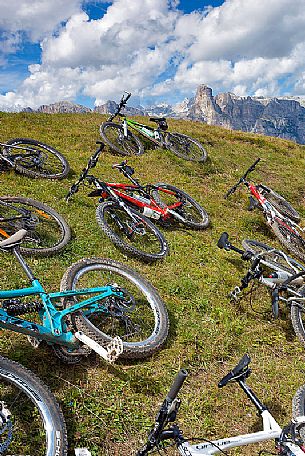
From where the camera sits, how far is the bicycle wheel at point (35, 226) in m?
6.98

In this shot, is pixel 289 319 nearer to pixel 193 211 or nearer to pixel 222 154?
pixel 193 211

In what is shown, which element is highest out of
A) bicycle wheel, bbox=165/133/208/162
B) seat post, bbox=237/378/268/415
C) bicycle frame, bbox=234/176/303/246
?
bicycle wheel, bbox=165/133/208/162

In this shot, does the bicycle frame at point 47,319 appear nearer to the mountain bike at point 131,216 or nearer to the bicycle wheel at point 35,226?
the bicycle wheel at point 35,226

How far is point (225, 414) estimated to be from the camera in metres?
4.89

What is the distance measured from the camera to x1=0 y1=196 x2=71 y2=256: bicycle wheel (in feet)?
22.9

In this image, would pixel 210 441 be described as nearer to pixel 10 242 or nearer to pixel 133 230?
pixel 10 242

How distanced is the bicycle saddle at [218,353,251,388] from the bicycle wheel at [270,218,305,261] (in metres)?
6.71

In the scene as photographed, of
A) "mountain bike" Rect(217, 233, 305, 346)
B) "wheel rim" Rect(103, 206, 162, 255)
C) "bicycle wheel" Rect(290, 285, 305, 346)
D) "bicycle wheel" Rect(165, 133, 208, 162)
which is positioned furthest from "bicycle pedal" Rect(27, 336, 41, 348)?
"bicycle wheel" Rect(165, 133, 208, 162)

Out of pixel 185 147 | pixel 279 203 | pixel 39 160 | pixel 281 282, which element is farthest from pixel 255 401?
pixel 185 147

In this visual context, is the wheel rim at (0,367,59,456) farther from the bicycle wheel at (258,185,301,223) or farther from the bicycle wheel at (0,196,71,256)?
the bicycle wheel at (258,185,301,223)

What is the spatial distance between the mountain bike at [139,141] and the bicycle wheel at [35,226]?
23.6 ft

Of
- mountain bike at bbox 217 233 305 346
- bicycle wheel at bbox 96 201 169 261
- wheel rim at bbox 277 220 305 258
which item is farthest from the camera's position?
wheel rim at bbox 277 220 305 258

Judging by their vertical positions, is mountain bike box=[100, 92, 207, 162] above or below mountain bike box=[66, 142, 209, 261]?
above

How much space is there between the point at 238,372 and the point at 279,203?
1003 centimetres
